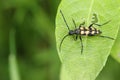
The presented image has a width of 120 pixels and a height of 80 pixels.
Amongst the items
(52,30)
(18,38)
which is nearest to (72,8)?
(52,30)

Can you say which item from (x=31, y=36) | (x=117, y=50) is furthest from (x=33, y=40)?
(x=117, y=50)

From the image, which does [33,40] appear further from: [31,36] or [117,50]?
[117,50]

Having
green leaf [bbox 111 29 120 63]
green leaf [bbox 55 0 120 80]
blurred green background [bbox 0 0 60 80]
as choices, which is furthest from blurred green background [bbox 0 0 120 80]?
green leaf [bbox 55 0 120 80]

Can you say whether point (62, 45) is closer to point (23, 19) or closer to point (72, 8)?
point (72, 8)

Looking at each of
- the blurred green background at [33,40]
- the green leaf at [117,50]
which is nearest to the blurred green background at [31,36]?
the blurred green background at [33,40]

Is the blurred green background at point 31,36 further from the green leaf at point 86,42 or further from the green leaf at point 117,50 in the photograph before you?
the green leaf at point 86,42
